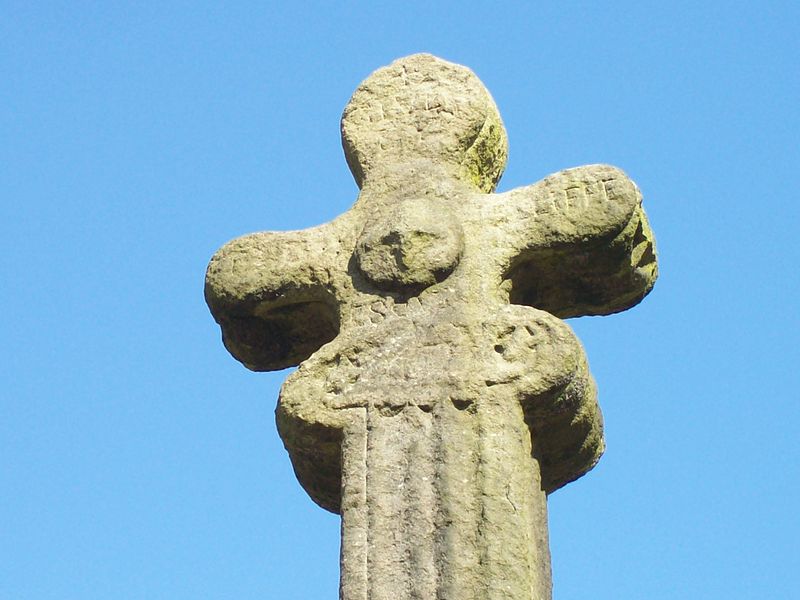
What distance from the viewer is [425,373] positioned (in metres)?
4.88

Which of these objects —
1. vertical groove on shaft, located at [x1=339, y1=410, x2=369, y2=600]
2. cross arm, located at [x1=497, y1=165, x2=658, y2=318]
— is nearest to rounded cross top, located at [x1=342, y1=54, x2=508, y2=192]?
cross arm, located at [x1=497, y1=165, x2=658, y2=318]

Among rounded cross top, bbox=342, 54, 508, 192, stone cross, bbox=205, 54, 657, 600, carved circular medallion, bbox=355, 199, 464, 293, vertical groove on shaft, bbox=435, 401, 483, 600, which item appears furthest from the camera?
rounded cross top, bbox=342, 54, 508, 192

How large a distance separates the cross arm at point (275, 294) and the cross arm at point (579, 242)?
0.63 meters

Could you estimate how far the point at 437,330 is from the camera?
4969 mm

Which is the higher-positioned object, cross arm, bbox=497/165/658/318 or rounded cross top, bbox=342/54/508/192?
rounded cross top, bbox=342/54/508/192

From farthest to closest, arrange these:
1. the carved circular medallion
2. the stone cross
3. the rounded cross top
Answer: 1. the rounded cross top
2. the carved circular medallion
3. the stone cross

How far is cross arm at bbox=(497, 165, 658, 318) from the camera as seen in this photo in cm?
517

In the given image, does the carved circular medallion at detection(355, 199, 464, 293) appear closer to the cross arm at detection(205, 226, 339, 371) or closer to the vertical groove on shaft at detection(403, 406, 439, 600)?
the cross arm at detection(205, 226, 339, 371)

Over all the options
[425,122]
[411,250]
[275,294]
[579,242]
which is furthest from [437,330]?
[425,122]

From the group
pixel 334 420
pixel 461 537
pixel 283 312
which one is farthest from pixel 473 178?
pixel 461 537

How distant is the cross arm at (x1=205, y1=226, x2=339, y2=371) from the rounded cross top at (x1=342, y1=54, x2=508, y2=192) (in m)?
0.38

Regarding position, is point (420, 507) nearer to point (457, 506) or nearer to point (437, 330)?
point (457, 506)

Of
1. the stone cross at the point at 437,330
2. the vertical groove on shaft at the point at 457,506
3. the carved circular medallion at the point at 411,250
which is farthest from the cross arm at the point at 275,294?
the vertical groove on shaft at the point at 457,506

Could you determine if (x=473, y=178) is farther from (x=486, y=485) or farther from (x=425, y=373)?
(x=486, y=485)
